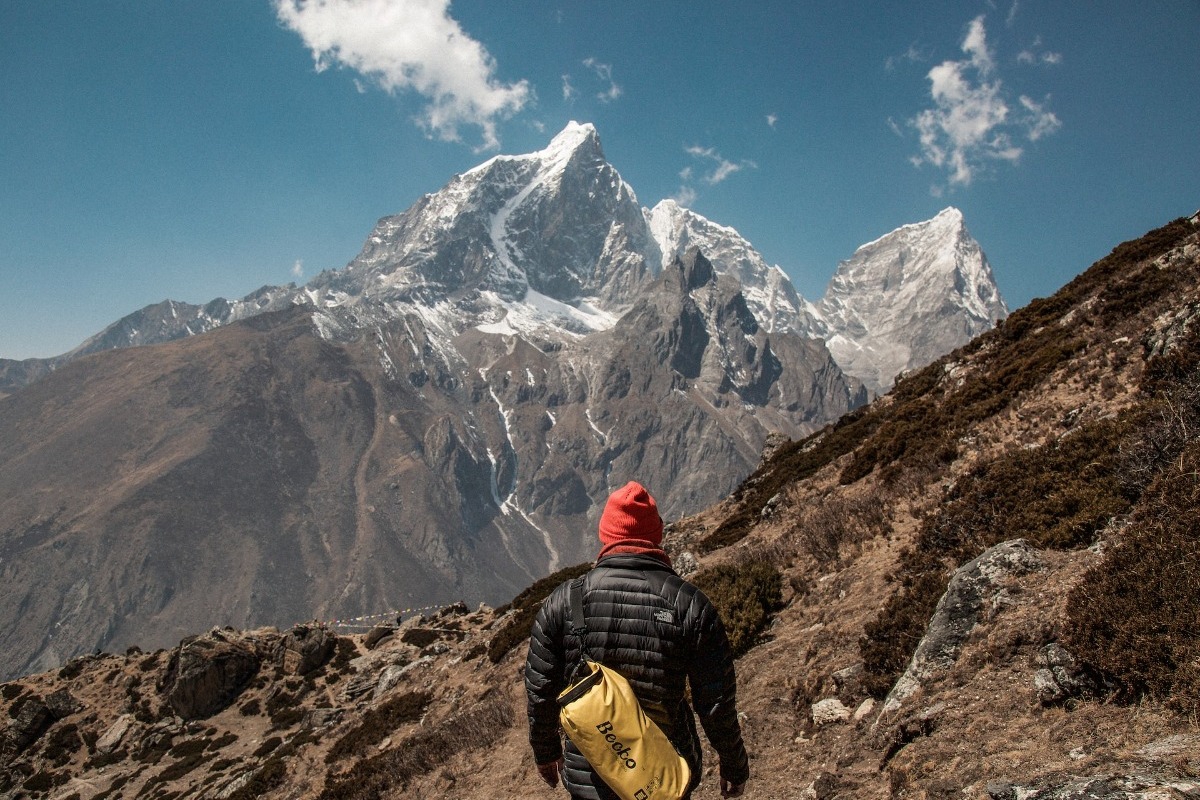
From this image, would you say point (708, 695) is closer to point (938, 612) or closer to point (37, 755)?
point (938, 612)

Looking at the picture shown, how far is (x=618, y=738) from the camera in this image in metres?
4.45

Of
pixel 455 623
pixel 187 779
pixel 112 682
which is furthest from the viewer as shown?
pixel 112 682

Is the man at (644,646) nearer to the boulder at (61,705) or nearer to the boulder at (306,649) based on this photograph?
the boulder at (306,649)

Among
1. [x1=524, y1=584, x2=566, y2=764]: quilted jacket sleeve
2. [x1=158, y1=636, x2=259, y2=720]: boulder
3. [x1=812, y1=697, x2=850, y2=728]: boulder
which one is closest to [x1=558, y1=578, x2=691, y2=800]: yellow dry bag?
[x1=524, y1=584, x2=566, y2=764]: quilted jacket sleeve

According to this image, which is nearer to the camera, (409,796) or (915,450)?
(409,796)

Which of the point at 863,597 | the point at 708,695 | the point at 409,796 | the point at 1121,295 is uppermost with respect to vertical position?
the point at 1121,295

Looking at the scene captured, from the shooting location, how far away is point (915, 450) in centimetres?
1764

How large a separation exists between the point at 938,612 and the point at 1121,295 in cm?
1642

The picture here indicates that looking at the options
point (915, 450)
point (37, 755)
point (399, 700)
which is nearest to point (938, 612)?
point (915, 450)

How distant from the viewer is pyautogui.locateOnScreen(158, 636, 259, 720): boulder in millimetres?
36656

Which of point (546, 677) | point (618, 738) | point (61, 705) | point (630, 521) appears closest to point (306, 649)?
point (61, 705)

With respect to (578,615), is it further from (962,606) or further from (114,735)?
(114,735)

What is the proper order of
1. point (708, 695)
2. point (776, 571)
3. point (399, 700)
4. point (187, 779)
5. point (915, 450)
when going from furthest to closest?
1. point (187, 779)
2. point (399, 700)
3. point (915, 450)
4. point (776, 571)
5. point (708, 695)

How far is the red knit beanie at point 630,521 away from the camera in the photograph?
213 inches
